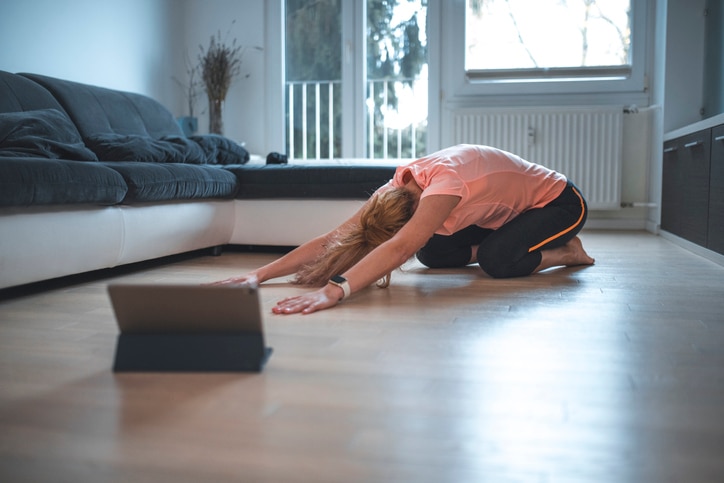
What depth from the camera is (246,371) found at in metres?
1.34

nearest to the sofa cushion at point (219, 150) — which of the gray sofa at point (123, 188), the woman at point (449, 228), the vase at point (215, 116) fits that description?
the gray sofa at point (123, 188)

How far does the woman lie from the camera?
1.97 m

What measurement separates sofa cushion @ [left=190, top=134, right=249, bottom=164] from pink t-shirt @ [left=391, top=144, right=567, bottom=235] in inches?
63.5

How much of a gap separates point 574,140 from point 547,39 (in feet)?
2.53

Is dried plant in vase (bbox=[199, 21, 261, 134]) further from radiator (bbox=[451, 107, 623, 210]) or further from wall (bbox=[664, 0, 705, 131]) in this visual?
wall (bbox=[664, 0, 705, 131])

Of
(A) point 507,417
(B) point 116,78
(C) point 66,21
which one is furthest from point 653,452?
(B) point 116,78

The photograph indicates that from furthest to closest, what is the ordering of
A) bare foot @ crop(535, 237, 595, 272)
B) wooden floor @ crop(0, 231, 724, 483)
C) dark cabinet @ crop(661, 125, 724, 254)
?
dark cabinet @ crop(661, 125, 724, 254) < bare foot @ crop(535, 237, 595, 272) < wooden floor @ crop(0, 231, 724, 483)

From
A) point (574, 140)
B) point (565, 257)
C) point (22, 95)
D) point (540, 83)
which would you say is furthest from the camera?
point (540, 83)

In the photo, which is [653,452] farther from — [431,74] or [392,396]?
[431,74]

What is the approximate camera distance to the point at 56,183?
7.09ft

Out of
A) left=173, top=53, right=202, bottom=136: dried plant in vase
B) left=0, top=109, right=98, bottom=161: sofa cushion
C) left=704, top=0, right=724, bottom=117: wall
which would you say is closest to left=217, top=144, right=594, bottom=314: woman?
left=0, top=109, right=98, bottom=161: sofa cushion

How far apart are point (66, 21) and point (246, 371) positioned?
11.3 feet

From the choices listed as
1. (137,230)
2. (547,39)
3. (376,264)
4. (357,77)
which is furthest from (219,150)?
(547,39)

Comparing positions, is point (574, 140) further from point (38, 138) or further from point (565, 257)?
point (38, 138)
